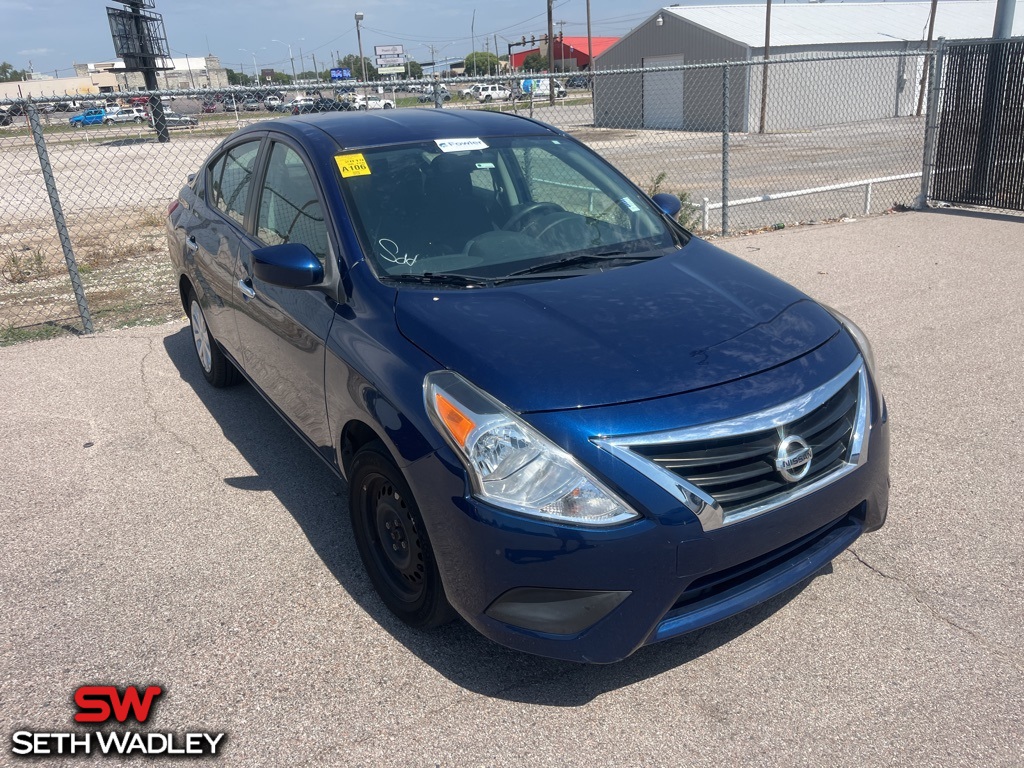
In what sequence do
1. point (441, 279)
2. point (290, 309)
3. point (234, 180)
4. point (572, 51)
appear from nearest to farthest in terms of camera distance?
point (441, 279)
point (290, 309)
point (234, 180)
point (572, 51)

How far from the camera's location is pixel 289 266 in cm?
323

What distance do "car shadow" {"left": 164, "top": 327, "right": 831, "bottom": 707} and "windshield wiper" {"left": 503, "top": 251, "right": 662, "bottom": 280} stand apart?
1.39 meters

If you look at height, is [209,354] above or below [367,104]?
below

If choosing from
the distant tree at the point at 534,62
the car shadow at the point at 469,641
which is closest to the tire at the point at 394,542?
the car shadow at the point at 469,641

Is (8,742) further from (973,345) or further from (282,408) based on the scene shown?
(973,345)

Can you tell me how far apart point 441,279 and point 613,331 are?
30.6 inches

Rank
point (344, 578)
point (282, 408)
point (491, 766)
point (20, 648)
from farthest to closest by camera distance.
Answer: point (282, 408), point (344, 578), point (20, 648), point (491, 766)

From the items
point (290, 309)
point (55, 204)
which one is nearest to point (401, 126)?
point (290, 309)

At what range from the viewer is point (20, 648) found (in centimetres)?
306

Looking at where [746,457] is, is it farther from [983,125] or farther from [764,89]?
[764,89]

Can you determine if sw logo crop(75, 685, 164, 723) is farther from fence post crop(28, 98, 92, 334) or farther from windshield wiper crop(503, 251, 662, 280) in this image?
fence post crop(28, 98, 92, 334)

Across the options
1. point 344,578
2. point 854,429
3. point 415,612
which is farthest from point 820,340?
point 344,578

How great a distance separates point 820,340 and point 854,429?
0.36m

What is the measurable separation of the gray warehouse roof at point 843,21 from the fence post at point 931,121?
25226mm
